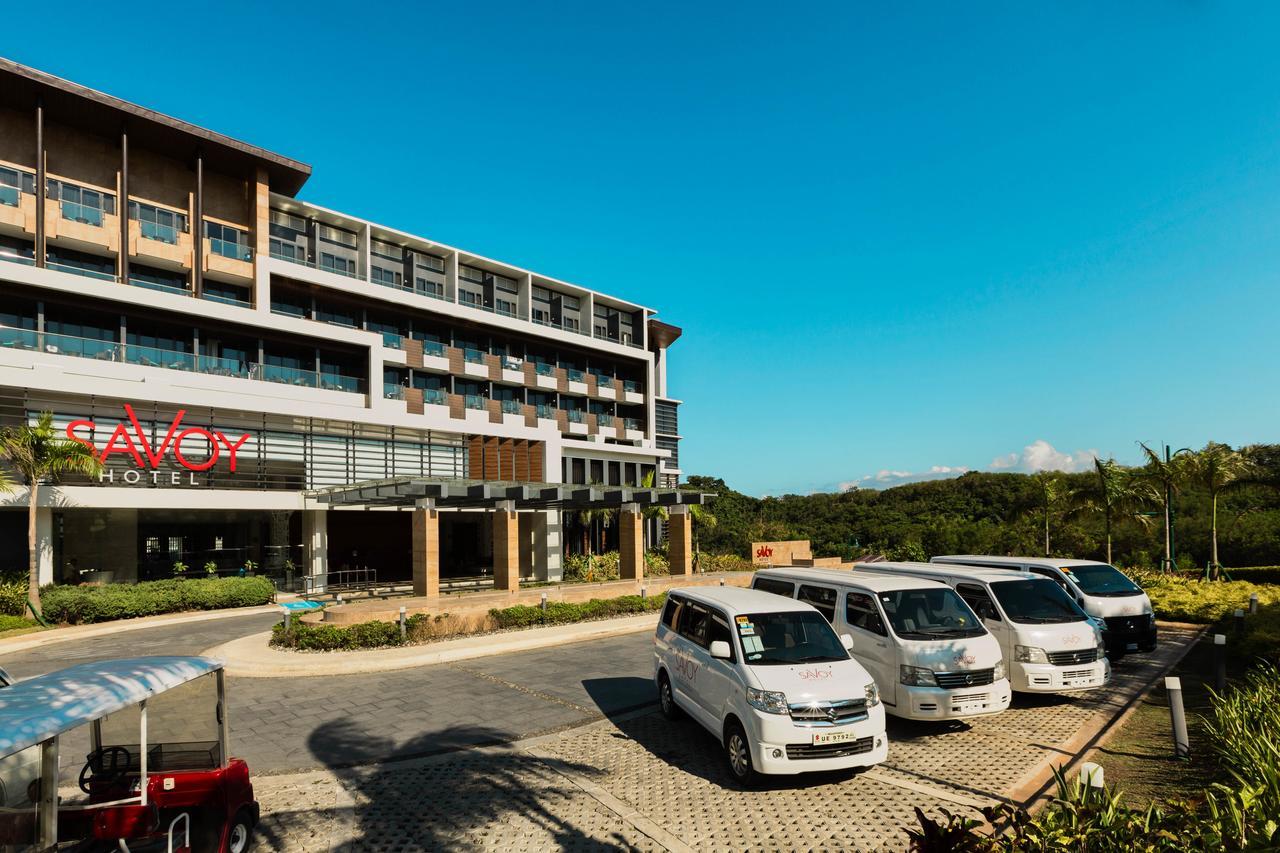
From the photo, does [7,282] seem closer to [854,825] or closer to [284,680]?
[284,680]

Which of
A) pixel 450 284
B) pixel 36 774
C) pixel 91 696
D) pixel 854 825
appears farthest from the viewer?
pixel 450 284

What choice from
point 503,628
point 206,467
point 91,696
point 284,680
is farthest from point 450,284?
point 91,696

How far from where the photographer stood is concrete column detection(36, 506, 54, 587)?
74.7ft

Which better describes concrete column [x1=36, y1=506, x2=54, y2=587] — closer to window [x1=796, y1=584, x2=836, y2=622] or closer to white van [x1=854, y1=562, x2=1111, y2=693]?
window [x1=796, y1=584, x2=836, y2=622]

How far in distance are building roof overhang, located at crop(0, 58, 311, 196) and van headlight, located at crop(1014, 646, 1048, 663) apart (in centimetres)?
3649

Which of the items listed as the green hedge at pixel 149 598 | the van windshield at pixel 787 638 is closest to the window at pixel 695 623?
the van windshield at pixel 787 638

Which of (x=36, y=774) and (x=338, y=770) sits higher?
(x=36, y=774)

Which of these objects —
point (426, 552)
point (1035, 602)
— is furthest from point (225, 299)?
point (1035, 602)

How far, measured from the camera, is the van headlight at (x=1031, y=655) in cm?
Result: 1062

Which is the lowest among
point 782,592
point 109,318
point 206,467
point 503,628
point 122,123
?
point 503,628

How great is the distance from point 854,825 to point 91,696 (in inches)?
261

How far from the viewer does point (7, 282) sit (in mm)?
24969

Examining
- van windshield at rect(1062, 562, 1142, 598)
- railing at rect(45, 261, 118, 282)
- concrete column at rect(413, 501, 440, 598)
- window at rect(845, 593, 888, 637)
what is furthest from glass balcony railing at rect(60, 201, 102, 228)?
van windshield at rect(1062, 562, 1142, 598)

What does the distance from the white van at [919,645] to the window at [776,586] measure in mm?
693
